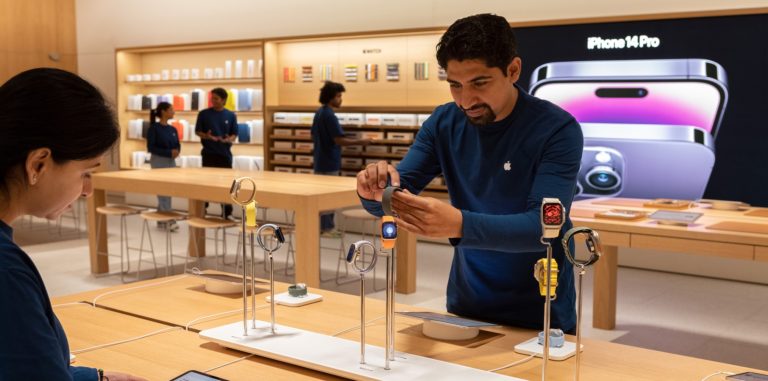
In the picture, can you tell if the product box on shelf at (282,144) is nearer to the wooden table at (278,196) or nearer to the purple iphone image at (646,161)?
the wooden table at (278,196)

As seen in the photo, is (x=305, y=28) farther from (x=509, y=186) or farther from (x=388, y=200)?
(x=388, y=200)

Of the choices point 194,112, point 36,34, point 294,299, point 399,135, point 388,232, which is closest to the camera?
point 388,232

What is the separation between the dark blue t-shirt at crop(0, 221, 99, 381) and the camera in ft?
3.47

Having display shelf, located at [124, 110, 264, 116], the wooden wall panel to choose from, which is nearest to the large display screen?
display shelf, located at [124, 110, 264, 116]

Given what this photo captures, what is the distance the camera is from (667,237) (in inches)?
164

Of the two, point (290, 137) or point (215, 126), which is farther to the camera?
point (290, 137)

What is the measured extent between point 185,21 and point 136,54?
4.59ft

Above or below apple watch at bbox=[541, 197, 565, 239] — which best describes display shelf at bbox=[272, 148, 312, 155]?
below

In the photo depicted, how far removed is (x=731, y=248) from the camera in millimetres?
3916

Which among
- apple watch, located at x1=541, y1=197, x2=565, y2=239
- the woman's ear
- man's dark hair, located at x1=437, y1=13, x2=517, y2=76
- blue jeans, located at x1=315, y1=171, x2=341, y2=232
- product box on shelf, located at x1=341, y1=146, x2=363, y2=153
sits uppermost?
man's dark hair, located at x1=437, y1=13, x2=517, y2=76

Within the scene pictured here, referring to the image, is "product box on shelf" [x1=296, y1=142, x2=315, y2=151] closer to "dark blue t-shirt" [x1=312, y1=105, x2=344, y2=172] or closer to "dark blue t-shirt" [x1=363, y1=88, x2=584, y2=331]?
"dark blue t-shirt" [x1=312, y1=105, x2=344, y2=172]

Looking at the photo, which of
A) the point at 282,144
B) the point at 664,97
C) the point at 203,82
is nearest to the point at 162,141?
the point at 282,144

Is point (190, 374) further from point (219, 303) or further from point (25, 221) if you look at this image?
point (25, 221)

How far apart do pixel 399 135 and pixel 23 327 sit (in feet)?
24.6
